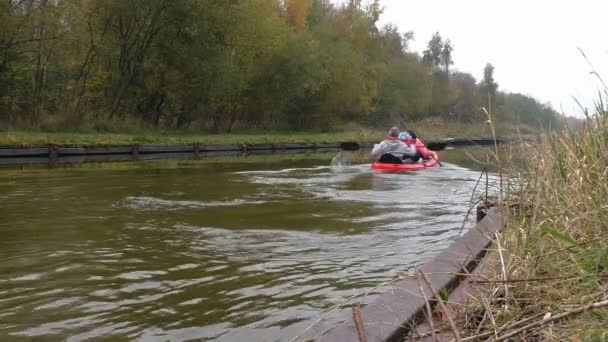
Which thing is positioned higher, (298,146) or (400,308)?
(298,146)

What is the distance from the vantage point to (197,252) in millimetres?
5711

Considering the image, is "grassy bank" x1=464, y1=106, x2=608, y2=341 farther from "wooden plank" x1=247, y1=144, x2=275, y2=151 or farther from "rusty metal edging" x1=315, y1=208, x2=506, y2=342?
"wooden plank" x1=247, y1=144, x2=275, y2=151

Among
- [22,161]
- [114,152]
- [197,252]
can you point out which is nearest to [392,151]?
[114,152]

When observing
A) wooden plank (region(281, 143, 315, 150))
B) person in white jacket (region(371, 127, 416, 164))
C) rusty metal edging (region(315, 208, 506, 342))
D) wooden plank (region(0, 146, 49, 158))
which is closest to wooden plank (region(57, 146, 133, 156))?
wooden plank (region(0, 146, 49, 158))

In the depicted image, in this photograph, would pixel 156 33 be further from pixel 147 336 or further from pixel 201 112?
pixel 147 336

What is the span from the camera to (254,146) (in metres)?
26.8

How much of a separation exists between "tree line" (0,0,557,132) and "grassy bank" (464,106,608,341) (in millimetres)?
1797

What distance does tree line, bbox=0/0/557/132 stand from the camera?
22.2 meters

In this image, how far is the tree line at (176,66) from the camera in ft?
72.8

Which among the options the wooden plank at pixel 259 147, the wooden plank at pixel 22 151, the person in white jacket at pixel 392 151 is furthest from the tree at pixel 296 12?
the wooden plank at pixel 22 151

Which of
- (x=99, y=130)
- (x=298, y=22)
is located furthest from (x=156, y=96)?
(x=298, y=22)

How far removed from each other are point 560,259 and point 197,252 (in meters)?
3.60

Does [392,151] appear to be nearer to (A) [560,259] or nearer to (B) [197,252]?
(B) [197,252]

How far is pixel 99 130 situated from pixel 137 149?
5.50 meters
